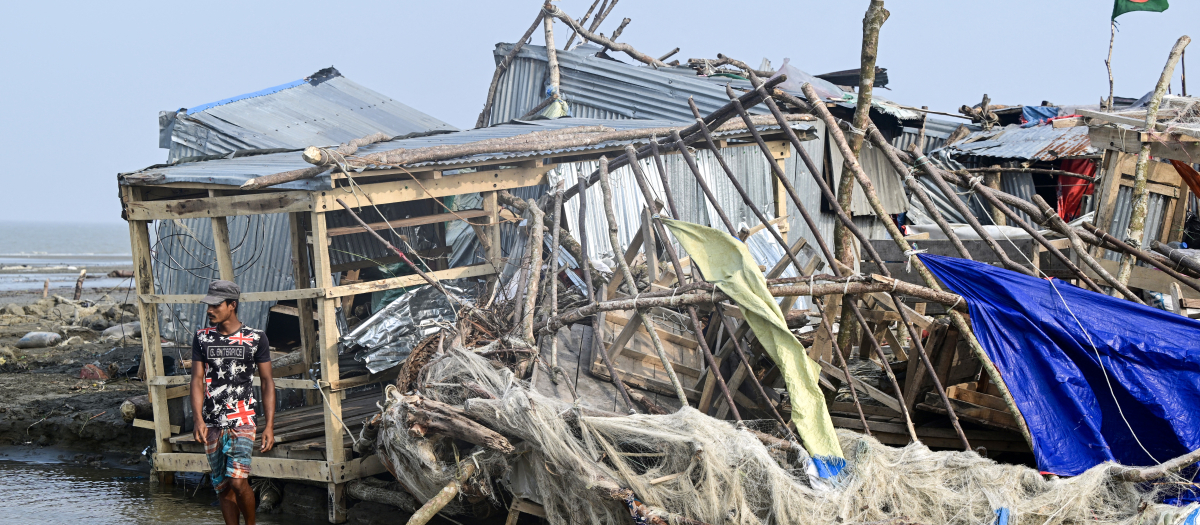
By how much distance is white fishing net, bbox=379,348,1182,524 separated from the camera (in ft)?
15.9

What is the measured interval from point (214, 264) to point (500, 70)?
18.4ft

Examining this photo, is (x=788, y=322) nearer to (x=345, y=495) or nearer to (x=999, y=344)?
(x=999, y=344)

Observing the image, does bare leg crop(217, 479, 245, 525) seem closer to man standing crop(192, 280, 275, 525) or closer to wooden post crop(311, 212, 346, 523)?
man standing crop(192, 280, 275, 525)

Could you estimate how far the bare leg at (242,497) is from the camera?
5926mm

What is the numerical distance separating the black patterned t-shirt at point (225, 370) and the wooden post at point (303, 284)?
10.5ft

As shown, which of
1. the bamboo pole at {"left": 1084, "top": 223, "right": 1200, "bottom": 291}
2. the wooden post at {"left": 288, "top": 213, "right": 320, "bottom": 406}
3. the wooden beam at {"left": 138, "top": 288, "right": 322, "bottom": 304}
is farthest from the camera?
the wooden post at {"left": 288, "top": 213, "right": 320, "bottom": 406}

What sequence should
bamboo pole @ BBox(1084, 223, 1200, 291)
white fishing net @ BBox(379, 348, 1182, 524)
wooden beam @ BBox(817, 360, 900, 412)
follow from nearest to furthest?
white fishing net @ BBox(379, 348, 1182, 524) → wooden beam @ BBox(817, 360, 900, 412) → bamboo pole @ BBox(1084, 223, 1200, 291)

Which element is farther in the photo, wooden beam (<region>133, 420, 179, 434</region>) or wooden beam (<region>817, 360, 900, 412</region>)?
wooden beam (<region>133, 420, 179, 434</region>)

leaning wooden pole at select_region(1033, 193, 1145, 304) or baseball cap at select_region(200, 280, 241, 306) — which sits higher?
leaning wooden pole at select_region(1033, 193, 1145, 304)

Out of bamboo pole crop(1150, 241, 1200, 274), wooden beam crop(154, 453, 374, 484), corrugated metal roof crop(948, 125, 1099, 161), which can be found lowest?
wooden beam crop(154, 453, 374, 484)

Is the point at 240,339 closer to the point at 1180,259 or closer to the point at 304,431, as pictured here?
the point at 304,431

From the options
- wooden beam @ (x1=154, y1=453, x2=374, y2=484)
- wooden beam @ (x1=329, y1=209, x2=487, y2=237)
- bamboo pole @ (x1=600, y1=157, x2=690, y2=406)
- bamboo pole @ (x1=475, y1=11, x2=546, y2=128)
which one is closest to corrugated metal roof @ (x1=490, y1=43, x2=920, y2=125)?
bamboo pole @ (x1=475, y1=11, x2=546, y2=128)

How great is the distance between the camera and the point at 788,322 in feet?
20.7

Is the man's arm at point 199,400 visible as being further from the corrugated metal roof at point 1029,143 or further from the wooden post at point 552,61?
the corrugated metal roof at point 1029,143
